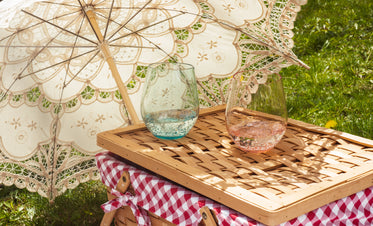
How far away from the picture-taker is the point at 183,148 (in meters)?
1.81

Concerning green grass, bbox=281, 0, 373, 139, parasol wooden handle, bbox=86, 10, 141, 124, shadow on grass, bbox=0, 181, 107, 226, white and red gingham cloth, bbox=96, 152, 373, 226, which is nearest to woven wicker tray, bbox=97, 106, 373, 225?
white and red gingham cloth, bbox=96, 152, 373, 226

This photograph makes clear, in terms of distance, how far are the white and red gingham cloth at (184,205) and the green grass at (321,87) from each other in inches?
30.2

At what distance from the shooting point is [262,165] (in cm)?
166

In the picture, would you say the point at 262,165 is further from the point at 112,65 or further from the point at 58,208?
the point at 58,208

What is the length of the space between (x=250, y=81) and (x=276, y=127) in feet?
0.64

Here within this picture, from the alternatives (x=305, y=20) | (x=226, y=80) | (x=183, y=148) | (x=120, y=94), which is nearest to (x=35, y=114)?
(x=120, y=94)

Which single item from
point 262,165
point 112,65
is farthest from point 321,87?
point 262,165

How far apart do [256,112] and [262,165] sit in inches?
7.4

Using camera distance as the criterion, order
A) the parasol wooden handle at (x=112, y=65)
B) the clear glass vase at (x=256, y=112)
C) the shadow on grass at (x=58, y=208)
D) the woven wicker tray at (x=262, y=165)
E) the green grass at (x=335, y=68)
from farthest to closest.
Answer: the green grass at (x=335, y=68), the shadow on grass at (x=58, y=208), the parasol wooden handle at (x=112, y=65), the clear glass vase at (x=256, y=112), the woven wicker tray at (x=262, y=165)

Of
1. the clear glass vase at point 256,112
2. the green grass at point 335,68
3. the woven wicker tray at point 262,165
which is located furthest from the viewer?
the green grass at point 335,68

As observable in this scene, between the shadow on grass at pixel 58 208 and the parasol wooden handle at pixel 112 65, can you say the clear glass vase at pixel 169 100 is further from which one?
the shadow on grass at pixel 58 208

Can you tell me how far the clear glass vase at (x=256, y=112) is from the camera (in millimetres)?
1694

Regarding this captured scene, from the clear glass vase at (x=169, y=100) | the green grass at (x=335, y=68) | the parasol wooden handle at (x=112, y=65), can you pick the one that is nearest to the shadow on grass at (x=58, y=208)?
the parasol wooden handle at (x=112, y=65)

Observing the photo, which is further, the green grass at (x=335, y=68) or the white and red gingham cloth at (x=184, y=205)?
the green grass at (x=335, y=68)
